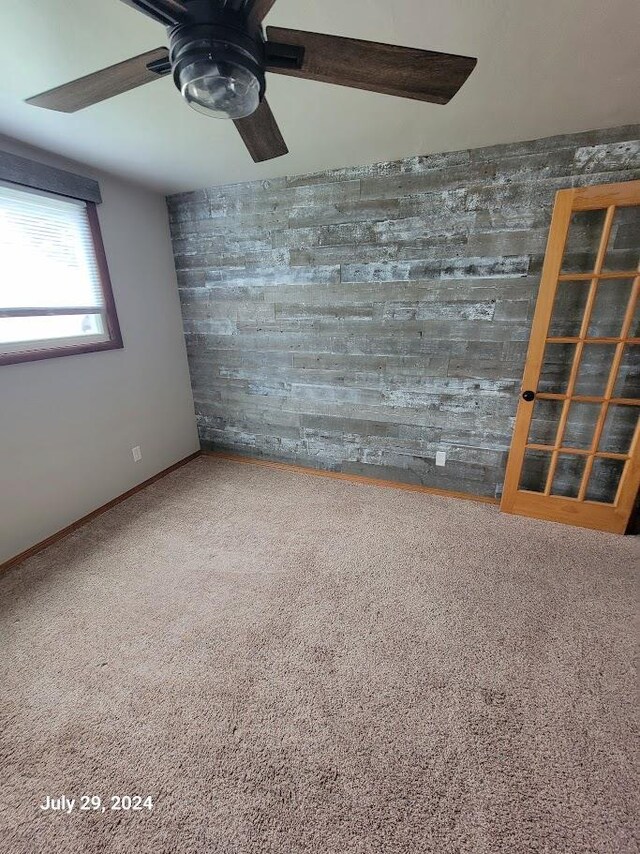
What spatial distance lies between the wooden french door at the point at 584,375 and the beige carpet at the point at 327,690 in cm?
Result: 28

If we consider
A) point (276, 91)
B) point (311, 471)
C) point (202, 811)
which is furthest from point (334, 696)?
point (276, 91)

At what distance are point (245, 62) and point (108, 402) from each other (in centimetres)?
243

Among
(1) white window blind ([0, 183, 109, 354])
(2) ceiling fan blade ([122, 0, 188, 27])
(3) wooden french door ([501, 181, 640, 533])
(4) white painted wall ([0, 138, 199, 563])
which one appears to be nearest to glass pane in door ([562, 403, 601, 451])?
(3) wooden french door ([501, 181, 640, 533])

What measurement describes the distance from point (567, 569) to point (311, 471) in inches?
78.0

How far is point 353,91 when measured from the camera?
5.10ft

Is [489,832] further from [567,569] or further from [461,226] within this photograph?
[461,226]

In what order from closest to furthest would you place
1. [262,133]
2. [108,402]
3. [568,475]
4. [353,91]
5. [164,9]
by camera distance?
[164,9]
[262,133]
[353,91]
[568,475]
[108,402]

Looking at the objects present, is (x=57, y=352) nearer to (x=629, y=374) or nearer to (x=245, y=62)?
(x=245, y=62)

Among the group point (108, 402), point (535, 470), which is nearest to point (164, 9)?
point (108, 402)

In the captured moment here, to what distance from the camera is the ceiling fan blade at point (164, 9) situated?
802 mm

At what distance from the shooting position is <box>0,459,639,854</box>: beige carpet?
1081mm

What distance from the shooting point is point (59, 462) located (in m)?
2.41

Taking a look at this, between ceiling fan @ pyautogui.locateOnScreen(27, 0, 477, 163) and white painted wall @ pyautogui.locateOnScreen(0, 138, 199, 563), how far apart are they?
5.50 ft

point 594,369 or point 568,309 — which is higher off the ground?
point 568,309
